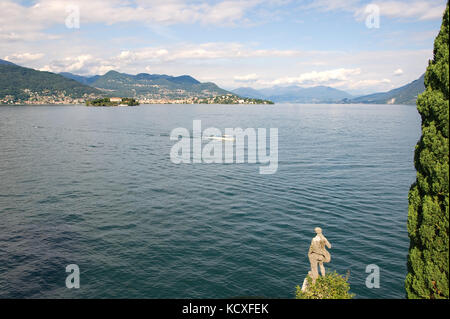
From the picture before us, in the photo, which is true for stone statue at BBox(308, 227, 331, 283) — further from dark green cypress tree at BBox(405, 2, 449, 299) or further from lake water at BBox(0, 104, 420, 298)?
lake water at BBox(0, 104, 420, 298)

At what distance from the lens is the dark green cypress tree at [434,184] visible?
1148 centimetres

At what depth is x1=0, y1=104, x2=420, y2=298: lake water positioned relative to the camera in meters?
21.3

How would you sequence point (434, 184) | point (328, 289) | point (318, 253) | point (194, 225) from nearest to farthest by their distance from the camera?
point (434, 184) < point (328, 289) < point (318, 253) < point (194, 225)

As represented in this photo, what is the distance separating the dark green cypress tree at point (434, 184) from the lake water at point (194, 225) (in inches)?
332

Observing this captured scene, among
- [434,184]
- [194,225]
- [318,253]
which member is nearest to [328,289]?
[318,253]

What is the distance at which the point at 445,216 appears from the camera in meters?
11.6

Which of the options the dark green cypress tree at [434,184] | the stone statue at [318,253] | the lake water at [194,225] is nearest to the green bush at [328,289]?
the stone statue at [318,253]

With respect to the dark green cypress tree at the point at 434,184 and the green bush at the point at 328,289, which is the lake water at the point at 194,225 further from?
the dark green cypress tree at the point at 434,184

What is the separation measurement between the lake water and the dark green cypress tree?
844 cm

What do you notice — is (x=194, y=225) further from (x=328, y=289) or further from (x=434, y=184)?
(x=434, y=184)

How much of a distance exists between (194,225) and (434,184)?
2214 centimetres

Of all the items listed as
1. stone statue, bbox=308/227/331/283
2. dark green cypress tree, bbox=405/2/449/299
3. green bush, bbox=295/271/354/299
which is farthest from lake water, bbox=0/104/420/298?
dark green cypress tree, bbox=405/2/449/299

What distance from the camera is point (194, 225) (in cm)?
3019
